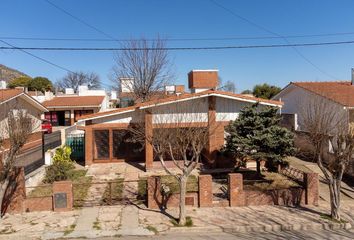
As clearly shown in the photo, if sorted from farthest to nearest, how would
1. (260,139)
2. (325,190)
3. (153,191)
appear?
1. (260,139)
2. (325,190)
3. (153,191)

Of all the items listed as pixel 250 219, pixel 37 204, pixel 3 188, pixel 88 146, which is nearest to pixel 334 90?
pixel 250 219

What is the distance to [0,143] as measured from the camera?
37.9 ft

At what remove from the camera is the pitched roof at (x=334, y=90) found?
19516 mm

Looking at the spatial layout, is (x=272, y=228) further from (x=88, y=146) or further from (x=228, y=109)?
(x=88, y=146)

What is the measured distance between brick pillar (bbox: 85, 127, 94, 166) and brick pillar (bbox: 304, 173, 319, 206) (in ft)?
38.1

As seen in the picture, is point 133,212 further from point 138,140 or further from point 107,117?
point 107,117

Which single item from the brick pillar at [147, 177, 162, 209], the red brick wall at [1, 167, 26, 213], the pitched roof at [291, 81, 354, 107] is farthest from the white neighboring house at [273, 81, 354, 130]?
the red brick wall at [1, 167, 26, 213]

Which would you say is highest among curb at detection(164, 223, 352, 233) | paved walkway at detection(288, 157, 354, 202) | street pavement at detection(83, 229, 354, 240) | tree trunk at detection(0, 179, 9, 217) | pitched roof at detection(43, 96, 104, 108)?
pitched roof at detection(43, 96, 104, 108)

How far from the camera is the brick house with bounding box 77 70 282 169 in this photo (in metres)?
18.2

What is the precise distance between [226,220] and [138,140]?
8.62 m

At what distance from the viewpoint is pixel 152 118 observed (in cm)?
1848

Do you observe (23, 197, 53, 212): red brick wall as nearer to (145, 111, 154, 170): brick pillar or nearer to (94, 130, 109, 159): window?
(145, 111, 154, 170): brick pillar

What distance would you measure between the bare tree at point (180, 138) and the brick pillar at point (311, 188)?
4.05 m

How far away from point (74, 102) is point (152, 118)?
3014cm
